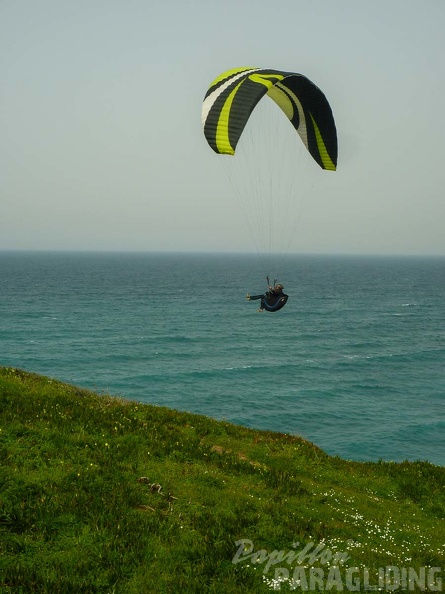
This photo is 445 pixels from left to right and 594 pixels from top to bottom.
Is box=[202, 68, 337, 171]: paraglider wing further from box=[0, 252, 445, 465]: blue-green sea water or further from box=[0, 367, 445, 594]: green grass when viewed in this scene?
box=[0, 252, 445, 465]: blue-green sea water

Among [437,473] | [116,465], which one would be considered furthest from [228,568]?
[437,473]

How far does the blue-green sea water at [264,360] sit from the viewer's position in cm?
4100

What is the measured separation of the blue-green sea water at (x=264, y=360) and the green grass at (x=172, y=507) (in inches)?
845

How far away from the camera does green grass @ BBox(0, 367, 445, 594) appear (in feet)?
26.7

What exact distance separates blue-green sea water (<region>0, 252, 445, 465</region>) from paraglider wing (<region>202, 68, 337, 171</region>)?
869 inches

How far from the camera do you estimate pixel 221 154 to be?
15859 mm

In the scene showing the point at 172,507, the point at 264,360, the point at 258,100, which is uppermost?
the point at 258,100

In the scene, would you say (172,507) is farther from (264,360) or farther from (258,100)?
(264,360)

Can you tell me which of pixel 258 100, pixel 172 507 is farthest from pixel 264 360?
pixel 172 507

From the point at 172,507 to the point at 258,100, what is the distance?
490 inches

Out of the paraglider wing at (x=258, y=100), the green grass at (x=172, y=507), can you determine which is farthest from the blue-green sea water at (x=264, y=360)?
the paraglider wing at (x=258, y=100)

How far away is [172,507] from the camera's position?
1016cm

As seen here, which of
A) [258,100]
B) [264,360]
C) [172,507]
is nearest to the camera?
[172,507]

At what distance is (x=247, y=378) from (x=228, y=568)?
44.2m
